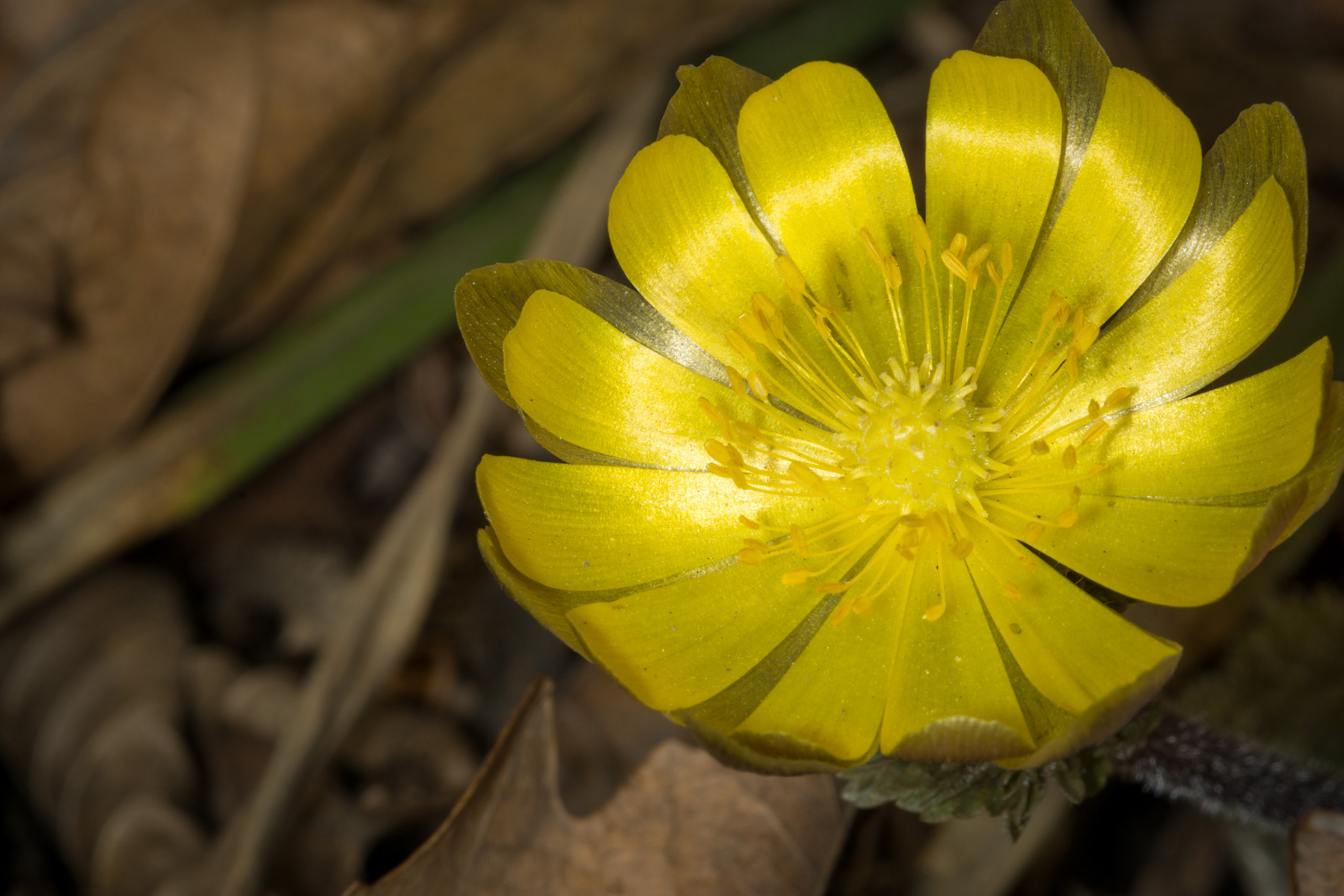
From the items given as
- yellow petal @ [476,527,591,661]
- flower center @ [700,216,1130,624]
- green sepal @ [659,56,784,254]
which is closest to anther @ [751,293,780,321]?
flower center @ [700,216,1130,624]

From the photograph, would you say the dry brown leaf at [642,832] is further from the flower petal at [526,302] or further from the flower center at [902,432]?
the flower petal at [526,302]

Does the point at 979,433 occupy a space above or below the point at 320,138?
below

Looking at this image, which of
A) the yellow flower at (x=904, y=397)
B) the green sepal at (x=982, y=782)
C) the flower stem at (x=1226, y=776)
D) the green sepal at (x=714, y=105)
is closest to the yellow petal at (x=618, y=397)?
the yellow flower at (x=904, y=397)

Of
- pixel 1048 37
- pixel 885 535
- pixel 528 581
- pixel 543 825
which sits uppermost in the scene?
pixel 1048 37

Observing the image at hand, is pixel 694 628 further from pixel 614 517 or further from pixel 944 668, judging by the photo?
pixel 944 668

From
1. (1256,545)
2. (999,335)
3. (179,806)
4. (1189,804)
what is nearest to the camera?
(1256,545)

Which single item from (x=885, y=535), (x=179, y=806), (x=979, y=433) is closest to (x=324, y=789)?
(x=179, y=806)

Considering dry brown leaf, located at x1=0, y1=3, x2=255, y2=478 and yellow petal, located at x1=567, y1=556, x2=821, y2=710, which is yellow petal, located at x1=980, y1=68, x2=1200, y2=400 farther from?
dry brown leaf, located at x1=0, y1=3, x2=255, y2=478

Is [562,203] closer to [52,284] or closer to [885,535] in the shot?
[52,284]
